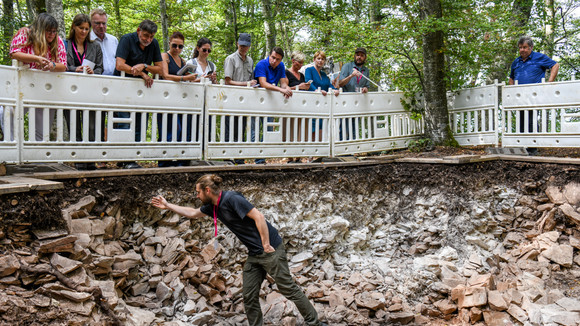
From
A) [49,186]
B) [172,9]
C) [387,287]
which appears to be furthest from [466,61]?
[172,9]

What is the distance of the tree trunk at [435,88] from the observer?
10141 millimetres

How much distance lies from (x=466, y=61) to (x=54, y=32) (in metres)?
8.64

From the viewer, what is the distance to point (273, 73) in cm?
818

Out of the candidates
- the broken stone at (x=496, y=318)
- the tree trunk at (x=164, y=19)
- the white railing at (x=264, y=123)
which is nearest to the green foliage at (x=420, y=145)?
the white railing at (x=264, y=123)

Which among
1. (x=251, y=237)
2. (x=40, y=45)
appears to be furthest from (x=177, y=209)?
(x=40, y=45)

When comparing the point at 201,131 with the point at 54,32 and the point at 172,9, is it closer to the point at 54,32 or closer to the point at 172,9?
the point at 54,32

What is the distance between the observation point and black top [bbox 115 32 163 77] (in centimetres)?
650

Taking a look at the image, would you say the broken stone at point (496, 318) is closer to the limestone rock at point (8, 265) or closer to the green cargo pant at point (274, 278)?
the green cargo pant at point (274, 278)

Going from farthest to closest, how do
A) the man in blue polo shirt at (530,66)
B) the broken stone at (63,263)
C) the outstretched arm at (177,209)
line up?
the man in blue polo shirt at (530,66), the outstretched arm at (177,209), the broken stone at (63,263)

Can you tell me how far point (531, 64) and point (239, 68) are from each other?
6.04 m

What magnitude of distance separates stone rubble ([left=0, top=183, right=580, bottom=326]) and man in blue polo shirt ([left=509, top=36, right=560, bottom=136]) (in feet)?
7.66

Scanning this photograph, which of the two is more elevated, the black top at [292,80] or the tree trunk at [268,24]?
the tree trunk at [268,24]

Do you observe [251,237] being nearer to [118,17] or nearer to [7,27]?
[7,27]

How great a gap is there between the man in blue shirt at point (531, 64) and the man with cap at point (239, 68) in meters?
5.61
